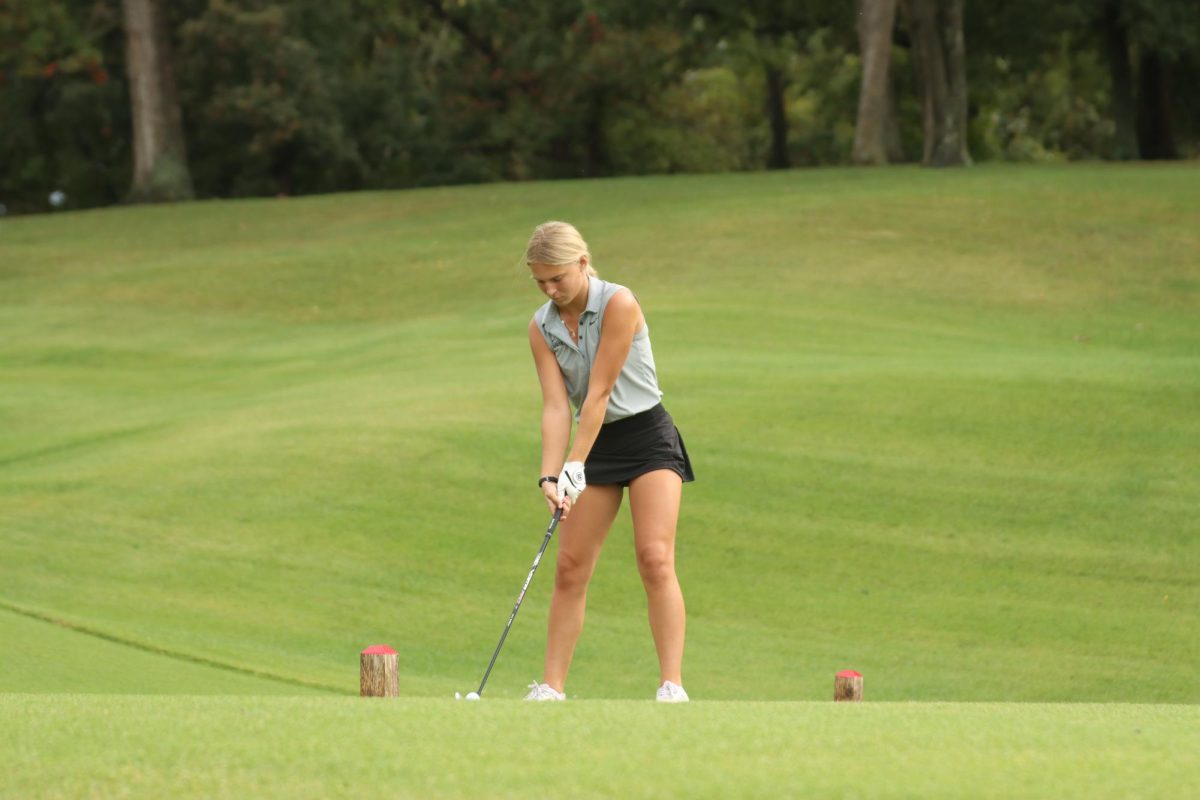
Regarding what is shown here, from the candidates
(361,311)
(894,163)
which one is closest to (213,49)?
(894,163)

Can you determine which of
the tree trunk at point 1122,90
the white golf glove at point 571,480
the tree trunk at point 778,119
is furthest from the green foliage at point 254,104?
the white golf glove at point 571,480

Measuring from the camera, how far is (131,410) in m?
16.5

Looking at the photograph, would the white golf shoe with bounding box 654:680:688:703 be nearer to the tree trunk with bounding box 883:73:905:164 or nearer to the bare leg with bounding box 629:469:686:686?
the bare leg with bounding box 629:469:686:686

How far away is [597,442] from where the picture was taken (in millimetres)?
6645

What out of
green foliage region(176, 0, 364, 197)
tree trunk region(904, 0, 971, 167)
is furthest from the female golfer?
green foliage region(176, 0, 364, 197)

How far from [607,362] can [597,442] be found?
1.35ft

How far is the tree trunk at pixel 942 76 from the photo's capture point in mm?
35812

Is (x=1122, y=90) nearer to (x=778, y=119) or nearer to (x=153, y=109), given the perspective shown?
(x=778, y=119)

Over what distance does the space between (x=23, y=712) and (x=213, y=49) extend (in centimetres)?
4056

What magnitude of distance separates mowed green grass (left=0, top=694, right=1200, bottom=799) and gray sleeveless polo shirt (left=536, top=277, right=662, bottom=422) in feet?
4.75

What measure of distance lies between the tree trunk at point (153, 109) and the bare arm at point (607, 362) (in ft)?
118

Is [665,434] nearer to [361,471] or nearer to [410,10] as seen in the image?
[361,471]

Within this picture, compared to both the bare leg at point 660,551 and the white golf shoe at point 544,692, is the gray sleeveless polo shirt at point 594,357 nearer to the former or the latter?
the bare leg at point 660,551

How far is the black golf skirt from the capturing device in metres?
6.55
